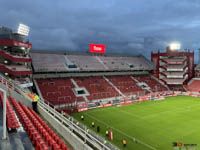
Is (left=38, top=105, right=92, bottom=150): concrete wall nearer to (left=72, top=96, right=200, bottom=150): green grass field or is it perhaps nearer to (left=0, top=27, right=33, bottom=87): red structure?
(left=72, top=96, right=200, bottom=150): green grass field

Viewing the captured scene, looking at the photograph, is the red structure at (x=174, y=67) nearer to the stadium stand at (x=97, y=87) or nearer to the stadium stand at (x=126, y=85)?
the stadium stand at (x=126, y=85)

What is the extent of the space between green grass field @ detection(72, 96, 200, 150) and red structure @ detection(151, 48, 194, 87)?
102ft

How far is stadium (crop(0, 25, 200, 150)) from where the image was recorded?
13.0 meters

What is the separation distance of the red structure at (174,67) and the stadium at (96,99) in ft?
1.19

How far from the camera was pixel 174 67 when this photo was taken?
69375 millimetres

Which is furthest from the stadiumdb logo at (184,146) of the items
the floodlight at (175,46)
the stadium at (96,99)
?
the floodlight at (175,46)

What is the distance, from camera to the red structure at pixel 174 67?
222ft

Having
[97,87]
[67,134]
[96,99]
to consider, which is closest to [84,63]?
[97,87]

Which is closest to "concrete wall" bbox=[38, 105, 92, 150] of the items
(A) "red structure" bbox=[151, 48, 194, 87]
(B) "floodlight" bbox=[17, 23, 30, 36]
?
(B) "floodlight" bbox=[17, 23, 30, 36]

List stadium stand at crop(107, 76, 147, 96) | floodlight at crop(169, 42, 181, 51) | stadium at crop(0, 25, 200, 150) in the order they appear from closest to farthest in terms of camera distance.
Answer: stadium at crop(0, 25, 200, 150), stadium stand at crop(107, 76, 147, 96), floodlight at crop(169, 42, 181, 51)

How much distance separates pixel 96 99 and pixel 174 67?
39321 mm

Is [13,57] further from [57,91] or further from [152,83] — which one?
[152,83]

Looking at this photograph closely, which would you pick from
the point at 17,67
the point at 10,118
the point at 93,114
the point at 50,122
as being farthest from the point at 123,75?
the point at 10,118

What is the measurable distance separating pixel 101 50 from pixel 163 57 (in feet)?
88.2
